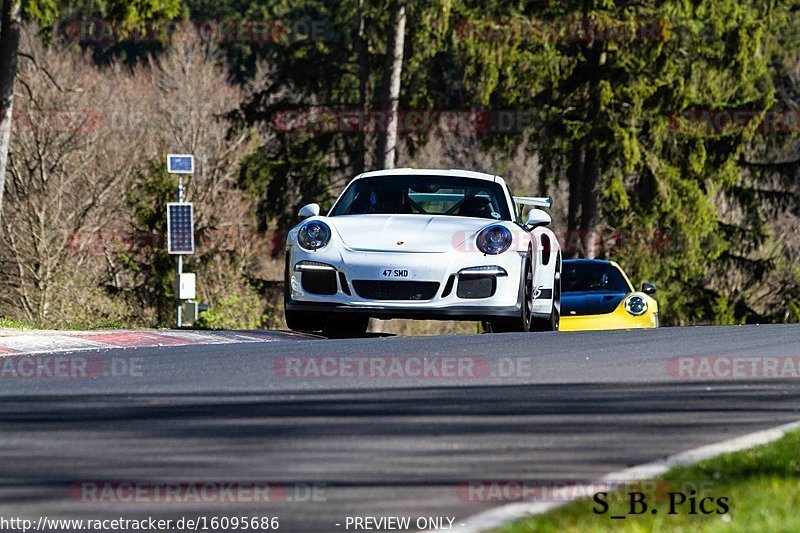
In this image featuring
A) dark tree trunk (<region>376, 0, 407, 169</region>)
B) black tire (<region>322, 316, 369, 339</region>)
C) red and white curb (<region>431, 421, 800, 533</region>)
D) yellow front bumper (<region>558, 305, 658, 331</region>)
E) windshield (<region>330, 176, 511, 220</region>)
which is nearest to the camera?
red and white curb (<region>431, 421, 800, 533</region>)

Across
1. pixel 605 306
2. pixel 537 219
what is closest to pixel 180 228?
pixel 605 306

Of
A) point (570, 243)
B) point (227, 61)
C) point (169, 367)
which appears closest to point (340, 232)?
point (169, 367)

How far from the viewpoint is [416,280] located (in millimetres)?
12578

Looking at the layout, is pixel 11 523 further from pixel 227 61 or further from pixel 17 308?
pixel 227 61

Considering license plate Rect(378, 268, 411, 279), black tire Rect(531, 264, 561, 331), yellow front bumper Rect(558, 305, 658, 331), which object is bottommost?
yellow front bumper Rect(558, 305, 658, 331)

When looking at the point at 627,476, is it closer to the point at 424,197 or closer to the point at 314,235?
the point at 314,235

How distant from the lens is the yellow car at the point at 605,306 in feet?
57.3

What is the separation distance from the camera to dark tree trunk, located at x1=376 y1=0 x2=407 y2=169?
3191 centimetres

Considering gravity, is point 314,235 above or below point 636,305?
above

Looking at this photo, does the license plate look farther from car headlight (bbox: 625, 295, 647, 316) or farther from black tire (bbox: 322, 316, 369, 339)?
car headlight (bbox: 625, 295, 647, 316)

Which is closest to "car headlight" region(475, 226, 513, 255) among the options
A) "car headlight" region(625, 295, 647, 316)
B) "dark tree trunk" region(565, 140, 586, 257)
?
"car headlight" region(625, 295, 647, 316)

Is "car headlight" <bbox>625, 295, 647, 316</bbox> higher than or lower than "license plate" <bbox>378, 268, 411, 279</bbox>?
lower

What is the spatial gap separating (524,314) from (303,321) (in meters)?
2.03

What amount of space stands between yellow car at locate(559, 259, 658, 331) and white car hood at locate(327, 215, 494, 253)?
455cm
